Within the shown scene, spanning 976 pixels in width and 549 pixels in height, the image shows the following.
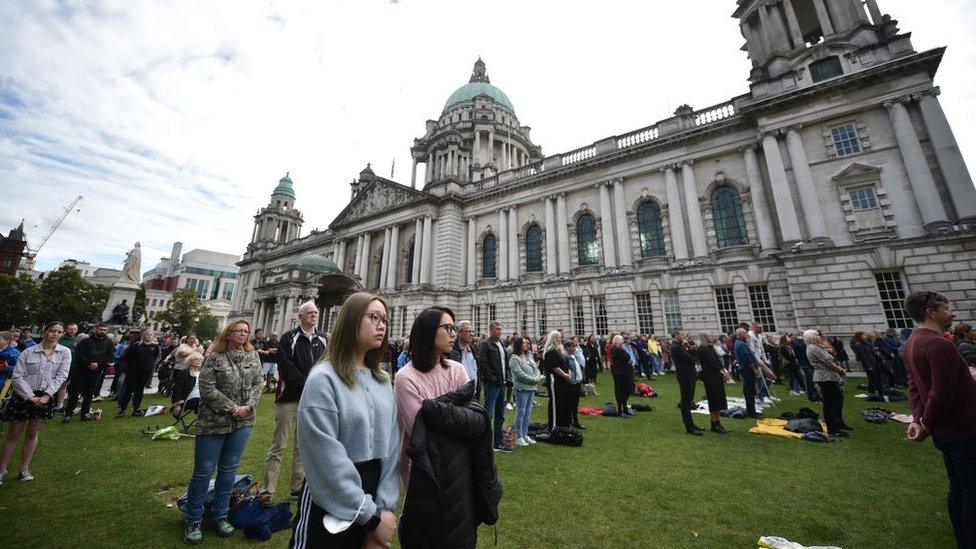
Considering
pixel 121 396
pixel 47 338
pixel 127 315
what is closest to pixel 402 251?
pixel 121 396

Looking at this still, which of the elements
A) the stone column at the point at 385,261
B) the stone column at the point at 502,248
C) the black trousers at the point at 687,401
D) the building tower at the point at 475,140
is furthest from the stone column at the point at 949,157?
the stone column at the point at 385,261

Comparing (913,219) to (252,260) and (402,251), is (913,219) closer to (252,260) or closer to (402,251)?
(402,251)

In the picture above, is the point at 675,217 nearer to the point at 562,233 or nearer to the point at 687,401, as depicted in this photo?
the point at 562,233

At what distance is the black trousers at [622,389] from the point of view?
9195 millimetres

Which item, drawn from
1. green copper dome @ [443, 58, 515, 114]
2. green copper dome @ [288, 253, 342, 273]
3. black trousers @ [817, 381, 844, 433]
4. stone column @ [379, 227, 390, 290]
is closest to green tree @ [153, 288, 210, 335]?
green copper dome @ [288, 253, 342, 273]

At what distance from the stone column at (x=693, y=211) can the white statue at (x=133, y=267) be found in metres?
56.7

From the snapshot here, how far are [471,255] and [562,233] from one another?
762cm

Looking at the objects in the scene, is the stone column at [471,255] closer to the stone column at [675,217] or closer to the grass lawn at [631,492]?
the stone column at [675,217]

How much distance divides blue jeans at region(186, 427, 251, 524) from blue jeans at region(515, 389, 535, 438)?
4.43 meters

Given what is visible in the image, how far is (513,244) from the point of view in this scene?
1032 inches

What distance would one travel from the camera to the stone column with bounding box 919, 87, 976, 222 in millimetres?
13528

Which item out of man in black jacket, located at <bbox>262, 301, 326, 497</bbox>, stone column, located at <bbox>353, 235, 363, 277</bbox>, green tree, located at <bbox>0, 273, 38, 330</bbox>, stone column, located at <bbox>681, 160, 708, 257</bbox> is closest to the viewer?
man in black jacket, located at <bbox>262, 301, 326, 497</bbox>

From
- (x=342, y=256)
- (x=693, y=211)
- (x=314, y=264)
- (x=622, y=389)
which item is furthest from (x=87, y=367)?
(x=342, y=256)

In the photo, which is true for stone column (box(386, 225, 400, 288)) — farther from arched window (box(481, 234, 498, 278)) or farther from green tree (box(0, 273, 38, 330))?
green tree (box(0, 273, 38, 330))
